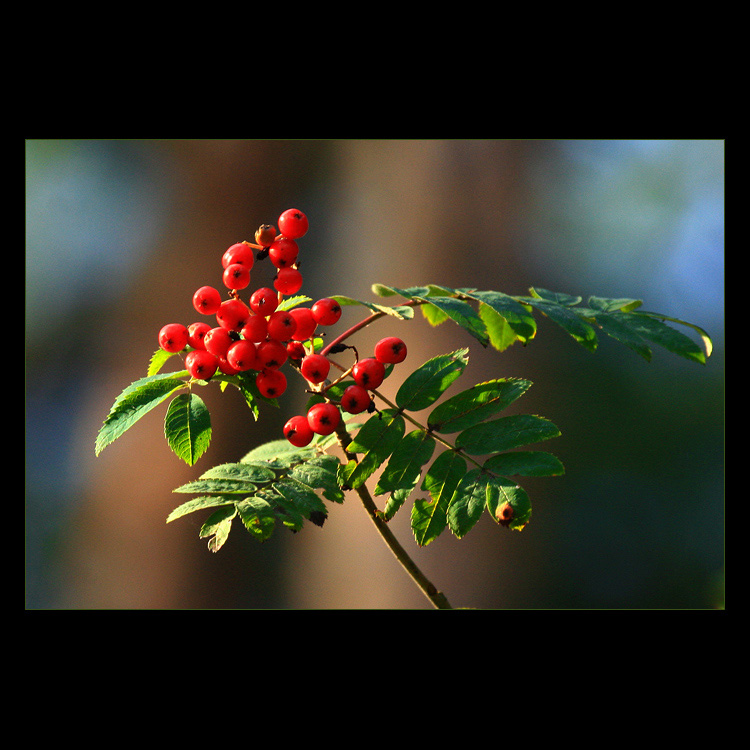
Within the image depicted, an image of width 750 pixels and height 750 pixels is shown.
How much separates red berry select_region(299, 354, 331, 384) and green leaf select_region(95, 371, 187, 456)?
223 mm

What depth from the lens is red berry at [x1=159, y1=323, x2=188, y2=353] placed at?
103cm

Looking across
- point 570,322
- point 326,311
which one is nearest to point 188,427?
point 326,311

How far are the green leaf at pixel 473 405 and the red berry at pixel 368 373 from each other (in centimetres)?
12

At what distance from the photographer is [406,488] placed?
96 centimetres

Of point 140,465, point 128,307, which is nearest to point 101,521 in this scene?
point 140,465

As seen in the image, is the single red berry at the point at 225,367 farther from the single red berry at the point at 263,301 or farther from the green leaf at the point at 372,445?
the green leaf at the point at 372,445

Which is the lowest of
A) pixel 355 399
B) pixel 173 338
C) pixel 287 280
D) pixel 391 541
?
pixel 391 541

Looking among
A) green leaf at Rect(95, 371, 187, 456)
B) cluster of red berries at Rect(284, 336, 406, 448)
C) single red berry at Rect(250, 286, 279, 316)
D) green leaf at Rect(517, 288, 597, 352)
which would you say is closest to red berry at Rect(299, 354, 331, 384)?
cluster of red berries at Rect(284, 336, 406, 448)

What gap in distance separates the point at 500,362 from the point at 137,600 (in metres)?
2.69

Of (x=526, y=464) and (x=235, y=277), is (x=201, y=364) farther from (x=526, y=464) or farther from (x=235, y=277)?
(x=526, y=464)

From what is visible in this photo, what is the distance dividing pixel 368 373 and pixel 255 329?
8.1 inches

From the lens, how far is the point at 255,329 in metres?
0.99

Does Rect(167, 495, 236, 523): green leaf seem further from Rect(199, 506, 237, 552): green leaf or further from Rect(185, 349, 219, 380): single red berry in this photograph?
Rect(185, 349, 219, 380): single red berry

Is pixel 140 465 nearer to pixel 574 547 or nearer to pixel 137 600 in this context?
pixel 137 600
